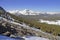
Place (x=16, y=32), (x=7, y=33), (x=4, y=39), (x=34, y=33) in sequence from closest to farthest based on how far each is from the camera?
(x=4, y=39) → (x=7, y=33) → (x=16, y=32) → (x=34, y=33)

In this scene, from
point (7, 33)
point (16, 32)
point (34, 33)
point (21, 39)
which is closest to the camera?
point (21, 39)

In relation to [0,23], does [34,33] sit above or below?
below

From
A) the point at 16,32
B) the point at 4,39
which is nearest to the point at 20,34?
the point at 16,32

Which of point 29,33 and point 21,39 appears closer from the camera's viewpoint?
point 21,39

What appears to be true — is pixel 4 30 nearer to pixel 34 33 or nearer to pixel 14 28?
pixel 14 28

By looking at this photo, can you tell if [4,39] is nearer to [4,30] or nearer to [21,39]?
[21,39]

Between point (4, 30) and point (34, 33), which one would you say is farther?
point (34, 33)

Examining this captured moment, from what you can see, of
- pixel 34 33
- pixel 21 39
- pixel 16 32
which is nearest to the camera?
pixel 21 39

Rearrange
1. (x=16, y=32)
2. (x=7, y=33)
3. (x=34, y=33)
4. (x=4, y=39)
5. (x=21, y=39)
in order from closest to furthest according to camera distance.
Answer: (x=4, y=39), (x=21, y=39), (x=7, y=33), (x=16, y=32), (x=34, y=33)

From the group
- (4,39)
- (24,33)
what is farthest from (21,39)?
(24,33)
